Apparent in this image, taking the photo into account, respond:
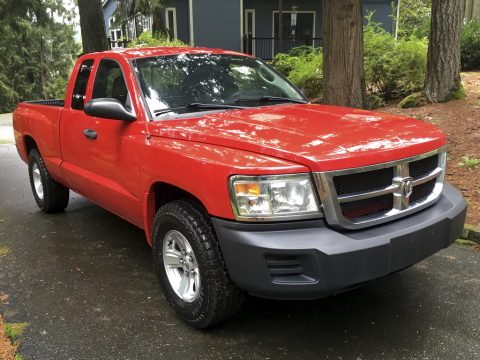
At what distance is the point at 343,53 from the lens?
684cm

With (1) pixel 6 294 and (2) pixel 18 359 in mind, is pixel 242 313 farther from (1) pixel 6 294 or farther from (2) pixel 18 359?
A: (1) pixel 6 294

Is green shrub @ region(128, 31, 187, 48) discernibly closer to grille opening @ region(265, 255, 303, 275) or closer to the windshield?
the windshield

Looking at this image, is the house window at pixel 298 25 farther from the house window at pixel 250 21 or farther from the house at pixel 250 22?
the house window at pixel 250 21

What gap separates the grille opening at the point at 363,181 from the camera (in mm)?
2659

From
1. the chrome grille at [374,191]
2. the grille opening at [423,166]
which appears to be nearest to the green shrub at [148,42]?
the grille opening at [423,166]

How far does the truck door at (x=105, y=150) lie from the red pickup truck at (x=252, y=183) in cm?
2

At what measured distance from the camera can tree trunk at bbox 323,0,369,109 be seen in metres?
6.65

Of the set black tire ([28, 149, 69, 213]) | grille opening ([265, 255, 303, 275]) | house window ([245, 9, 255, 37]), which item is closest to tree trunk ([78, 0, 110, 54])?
black tire ([28, 149, 69, 213])

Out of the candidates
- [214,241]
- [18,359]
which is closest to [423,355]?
[214,241]

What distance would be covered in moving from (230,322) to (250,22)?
20.7 metres

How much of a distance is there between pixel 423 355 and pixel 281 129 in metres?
1.62

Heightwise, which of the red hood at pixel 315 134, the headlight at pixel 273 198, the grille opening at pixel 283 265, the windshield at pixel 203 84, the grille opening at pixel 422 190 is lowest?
the grille opening at pixel 283 265

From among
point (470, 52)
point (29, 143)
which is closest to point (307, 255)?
point (29, 143)

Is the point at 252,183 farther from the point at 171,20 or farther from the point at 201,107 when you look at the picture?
the point at 171,20
